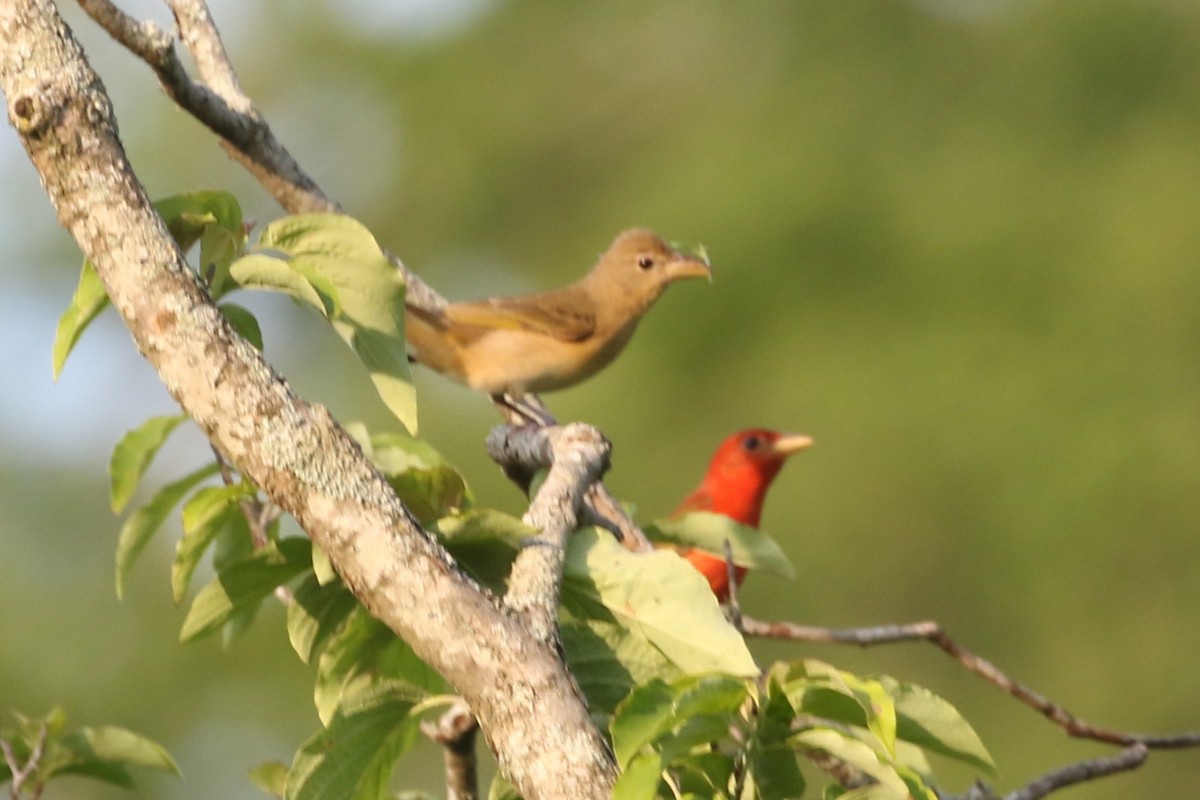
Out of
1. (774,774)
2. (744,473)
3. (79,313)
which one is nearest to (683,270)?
(744,473)

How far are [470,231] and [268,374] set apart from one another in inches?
819

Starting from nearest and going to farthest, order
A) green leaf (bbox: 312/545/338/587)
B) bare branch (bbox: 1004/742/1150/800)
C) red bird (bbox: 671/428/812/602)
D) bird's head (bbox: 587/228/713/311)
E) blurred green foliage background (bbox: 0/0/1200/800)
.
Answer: green leaf (bbox: 312/545/338/587)
bare branch (bbox: 1004/742/1150/800)
bird's head (bbox: 587/228/713/311)
red bird (bbox: 671/428/812/602)
blurred green foliage background (bbox: 0/0/1200/800)

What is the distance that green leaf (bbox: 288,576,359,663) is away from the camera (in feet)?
7.07

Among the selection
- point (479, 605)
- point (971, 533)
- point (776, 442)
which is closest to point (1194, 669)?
point (971, 533)

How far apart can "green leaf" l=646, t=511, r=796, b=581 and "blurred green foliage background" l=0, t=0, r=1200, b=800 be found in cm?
826

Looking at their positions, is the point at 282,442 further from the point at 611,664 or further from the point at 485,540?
the point at 611,664

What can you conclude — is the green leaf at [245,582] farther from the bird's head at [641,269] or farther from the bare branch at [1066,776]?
the bird's head at [641,269]

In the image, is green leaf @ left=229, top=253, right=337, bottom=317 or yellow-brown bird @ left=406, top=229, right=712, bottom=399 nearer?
green leaf @ left=229, top=253, right=337, bottom=317

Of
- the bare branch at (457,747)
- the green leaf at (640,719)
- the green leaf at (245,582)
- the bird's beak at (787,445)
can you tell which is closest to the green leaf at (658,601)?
the green leaf at (640,719)

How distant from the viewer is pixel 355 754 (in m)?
2.03

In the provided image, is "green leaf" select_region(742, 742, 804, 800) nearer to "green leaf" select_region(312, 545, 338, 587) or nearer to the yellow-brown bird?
"green leaf" select_region(312, 545, 338, 587)

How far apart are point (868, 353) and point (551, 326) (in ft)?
39.6

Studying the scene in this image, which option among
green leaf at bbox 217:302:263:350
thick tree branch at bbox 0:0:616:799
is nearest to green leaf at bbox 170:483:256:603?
green leaf at bbox 217:302:263:350

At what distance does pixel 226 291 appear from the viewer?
216 centimetres
